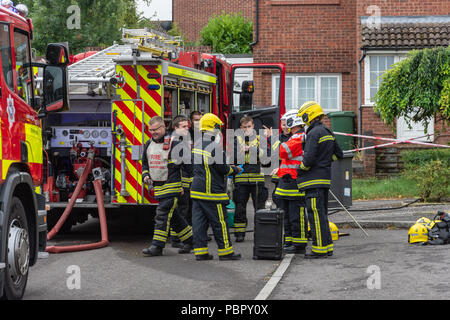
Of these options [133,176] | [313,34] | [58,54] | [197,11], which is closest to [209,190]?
[133,176]

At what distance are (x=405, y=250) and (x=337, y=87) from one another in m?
15.4

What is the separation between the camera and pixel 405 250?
33.5 ft

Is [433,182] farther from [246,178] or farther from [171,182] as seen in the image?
[171,182]

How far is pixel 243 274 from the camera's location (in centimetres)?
882

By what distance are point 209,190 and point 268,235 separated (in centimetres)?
95

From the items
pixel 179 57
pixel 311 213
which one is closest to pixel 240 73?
pixel 179 57

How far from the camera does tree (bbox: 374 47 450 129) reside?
58.2ft

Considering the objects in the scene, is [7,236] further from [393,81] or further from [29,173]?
[393,81]

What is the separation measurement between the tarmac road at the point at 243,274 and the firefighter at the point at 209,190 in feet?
0.77

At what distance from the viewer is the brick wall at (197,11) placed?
45.1 metres

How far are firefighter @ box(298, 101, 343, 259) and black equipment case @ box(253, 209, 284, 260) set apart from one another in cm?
42

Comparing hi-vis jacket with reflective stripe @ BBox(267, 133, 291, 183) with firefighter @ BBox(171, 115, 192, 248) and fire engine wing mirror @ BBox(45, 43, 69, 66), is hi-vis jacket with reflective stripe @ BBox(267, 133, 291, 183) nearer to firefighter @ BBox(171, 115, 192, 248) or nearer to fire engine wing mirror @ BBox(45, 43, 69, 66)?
firefighter @ BBox(171, 115, 192, 248)

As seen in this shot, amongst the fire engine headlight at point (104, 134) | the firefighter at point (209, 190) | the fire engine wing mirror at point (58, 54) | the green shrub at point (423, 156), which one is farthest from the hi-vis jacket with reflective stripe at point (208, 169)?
the green shrub at point (423, 156)

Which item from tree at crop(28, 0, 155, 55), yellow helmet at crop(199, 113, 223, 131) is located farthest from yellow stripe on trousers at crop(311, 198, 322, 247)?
tree at crop(28, 0, 155, 55)
